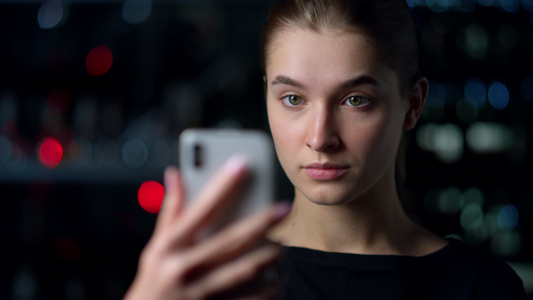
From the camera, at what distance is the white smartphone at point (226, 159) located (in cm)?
49

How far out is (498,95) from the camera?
5.57ft

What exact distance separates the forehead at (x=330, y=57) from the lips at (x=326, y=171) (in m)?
0.11

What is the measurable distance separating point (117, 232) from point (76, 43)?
645 mm

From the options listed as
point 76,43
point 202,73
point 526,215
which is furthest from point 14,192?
point 526,215

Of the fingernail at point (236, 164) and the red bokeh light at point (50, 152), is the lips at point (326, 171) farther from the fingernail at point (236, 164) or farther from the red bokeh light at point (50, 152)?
the red bokeh light at point (50, 152)

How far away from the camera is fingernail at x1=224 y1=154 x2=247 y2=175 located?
0.49 m

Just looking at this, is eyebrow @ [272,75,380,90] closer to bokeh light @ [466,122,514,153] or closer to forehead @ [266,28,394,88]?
forehead @ [266,28,394,88]

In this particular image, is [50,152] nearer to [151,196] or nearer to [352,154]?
[151,196]

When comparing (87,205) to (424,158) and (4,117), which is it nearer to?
(4,117)

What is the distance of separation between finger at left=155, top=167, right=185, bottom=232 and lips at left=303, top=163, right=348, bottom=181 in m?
0.22

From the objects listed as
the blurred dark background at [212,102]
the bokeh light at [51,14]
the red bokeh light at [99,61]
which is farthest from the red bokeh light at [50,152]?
the bokeh light at [51,14]

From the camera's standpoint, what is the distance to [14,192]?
178 cm

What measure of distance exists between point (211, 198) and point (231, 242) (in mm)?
44

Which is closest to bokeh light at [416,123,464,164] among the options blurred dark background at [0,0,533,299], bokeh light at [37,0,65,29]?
blurred dark background at [0,0,533,299]
